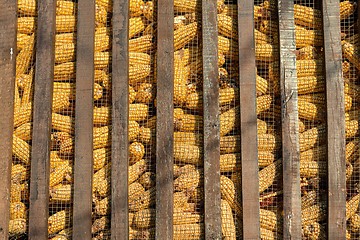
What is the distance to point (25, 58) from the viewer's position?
4.40m

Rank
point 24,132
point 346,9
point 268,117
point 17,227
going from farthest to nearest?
1. point 346,9
2. point 268,117
3. point 24,132
4. point 17,227

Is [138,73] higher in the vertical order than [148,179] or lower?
higher

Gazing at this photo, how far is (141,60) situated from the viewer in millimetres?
4391

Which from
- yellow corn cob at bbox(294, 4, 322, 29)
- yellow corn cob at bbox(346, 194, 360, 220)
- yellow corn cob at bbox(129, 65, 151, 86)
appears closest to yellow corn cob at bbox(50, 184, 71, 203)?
yellow corn cob at bbox(129, 65, 151, 86)

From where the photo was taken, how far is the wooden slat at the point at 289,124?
412 centimetres

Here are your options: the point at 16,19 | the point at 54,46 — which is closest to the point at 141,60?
the point at 54,46

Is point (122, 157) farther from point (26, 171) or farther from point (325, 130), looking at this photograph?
point (325, 130)

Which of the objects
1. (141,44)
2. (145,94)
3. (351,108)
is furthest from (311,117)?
(141,44)

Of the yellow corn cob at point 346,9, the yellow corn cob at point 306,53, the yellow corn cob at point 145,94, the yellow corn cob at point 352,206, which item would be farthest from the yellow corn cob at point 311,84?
the yellow corn cob at point 145,94

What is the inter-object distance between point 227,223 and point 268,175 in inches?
15.5

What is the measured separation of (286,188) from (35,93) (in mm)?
1662

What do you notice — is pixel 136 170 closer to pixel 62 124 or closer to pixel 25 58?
pixel 62 124

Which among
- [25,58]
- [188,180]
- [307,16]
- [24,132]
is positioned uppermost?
[307,16]

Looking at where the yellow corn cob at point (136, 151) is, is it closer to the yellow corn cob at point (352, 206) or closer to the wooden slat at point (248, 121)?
the wooden slat at point (248, 121)
